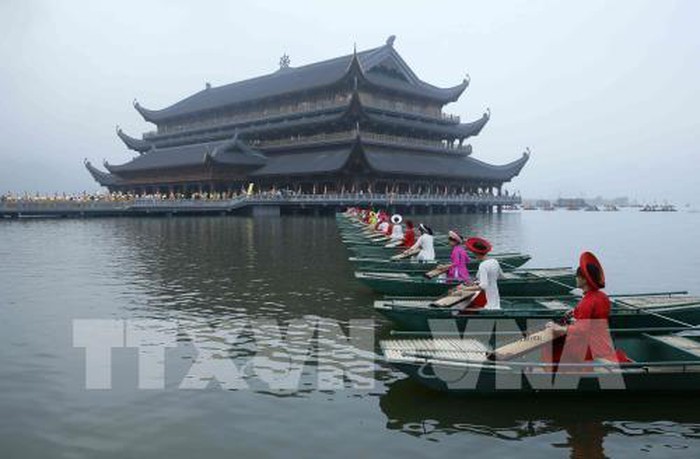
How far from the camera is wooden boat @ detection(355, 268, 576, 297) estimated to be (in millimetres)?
16775

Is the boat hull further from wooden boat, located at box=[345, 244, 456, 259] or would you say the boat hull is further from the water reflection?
wooden boat, located at box=[345, 244, 456, 259]

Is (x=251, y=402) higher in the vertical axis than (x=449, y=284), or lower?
lower

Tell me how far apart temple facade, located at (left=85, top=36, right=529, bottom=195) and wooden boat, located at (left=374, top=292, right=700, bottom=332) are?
56.7m

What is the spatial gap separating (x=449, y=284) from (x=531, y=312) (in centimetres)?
385

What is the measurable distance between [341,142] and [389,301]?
62.6 metres

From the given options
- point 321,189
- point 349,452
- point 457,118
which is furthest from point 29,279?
point 457,118

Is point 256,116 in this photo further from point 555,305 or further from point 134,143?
point 555,305

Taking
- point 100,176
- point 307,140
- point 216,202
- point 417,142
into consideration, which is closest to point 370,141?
point 307,140

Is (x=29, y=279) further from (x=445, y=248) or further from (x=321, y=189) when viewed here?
(x=321, y=189)

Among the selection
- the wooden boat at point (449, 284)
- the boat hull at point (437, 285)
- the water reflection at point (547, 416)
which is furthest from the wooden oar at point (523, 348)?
the boat hull at point (437, 285)

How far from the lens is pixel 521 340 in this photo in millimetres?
10398

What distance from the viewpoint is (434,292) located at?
16812 millimetres

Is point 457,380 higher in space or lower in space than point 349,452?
higher

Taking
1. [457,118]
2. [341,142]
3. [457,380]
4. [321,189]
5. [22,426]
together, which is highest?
[457,118]
